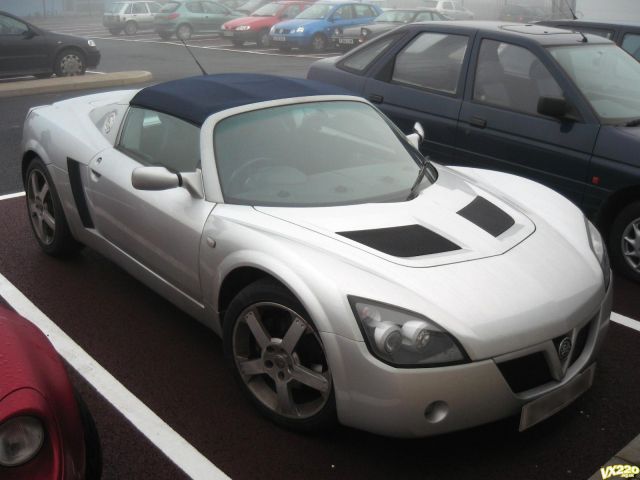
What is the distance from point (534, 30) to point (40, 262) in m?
4.16

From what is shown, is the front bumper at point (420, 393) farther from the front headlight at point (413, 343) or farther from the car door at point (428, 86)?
the car door at point (428, 86)

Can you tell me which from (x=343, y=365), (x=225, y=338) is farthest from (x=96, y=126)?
(x=343, y=365)

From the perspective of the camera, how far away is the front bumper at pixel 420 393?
10.2ft

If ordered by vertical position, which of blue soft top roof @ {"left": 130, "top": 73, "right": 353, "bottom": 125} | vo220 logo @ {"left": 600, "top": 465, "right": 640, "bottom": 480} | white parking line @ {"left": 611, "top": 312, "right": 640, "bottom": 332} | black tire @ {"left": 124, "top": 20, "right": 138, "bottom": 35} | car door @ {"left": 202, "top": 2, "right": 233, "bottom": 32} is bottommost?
black tire @ {"left": 124, "top": 20, "right": 138, "bottom": 35}

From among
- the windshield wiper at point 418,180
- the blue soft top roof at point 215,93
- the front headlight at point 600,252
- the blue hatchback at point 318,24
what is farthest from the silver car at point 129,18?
the front headlight at point 600,252

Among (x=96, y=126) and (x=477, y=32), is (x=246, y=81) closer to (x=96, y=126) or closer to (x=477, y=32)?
(x=96, y=126)

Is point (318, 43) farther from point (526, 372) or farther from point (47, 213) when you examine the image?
point (526, 372)

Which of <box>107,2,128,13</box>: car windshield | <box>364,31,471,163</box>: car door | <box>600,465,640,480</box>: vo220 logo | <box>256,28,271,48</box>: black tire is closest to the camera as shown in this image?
<box>600,465,640,480</box>: vo220 logo

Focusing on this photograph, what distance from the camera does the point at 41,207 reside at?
566 centimetres

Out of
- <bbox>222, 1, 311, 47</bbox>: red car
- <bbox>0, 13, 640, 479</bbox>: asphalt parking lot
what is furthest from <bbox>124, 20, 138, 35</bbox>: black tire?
<bbox>0, 13, 640, 479</bbox>: asphalt parking lot

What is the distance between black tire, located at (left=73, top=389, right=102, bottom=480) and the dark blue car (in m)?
3.81

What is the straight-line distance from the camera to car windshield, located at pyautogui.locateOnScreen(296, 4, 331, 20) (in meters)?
24.4

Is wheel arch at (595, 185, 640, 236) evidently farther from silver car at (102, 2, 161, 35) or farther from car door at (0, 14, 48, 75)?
silver car at (102, 2, 161, 35)

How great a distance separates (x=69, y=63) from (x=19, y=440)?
14904 millimetres
